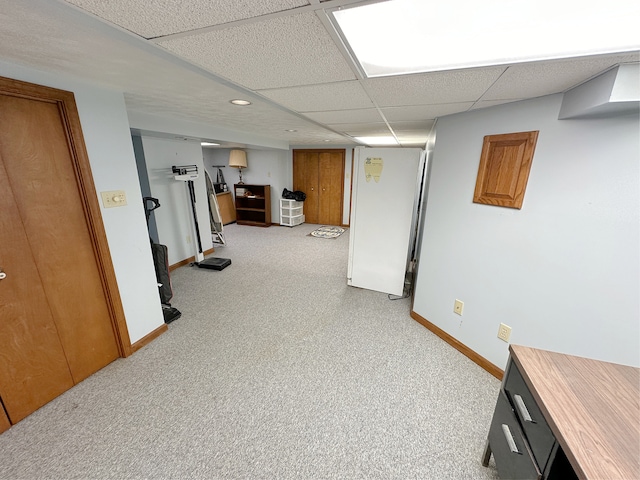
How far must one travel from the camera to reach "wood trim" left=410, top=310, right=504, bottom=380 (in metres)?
1.84

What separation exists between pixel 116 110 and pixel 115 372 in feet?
6.25

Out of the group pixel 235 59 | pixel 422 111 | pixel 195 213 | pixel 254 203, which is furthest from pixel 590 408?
pixel 254 203

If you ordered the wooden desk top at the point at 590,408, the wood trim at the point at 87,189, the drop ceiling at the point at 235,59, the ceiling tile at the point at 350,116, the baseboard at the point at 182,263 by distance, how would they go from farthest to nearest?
the baseboard at the point at 182,263 → the ceiling tile at the point at 350,116 → the wood trim at the point at 87,189 → the drop ceiling at the point at 235,59 → the wooden desk top at the point at 590,408

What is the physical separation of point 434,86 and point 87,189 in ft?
7.24

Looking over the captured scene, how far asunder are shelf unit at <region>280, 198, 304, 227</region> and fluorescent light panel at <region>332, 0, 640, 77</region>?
510 centimetres

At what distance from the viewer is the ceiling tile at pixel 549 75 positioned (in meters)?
0.96

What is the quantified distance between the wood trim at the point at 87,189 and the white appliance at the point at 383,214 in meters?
2.21

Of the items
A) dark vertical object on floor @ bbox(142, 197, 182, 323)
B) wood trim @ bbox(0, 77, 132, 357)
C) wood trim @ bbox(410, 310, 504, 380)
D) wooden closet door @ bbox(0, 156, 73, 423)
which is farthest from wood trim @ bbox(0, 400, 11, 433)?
wood trim @ bbox(410, 310, 504, 380)

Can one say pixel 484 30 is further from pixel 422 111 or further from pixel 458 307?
pixel 458 307

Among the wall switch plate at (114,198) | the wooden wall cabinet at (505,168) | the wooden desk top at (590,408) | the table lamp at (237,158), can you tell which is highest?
the table lamp at (237,158)

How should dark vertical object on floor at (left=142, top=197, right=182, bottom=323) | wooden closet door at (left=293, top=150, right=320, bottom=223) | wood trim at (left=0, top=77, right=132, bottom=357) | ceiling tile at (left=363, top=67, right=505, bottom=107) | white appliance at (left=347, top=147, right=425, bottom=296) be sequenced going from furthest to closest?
1. wooden closet door at (left=293, top=150, right=320, bottom=223)
2. white appliance at (left=347, top=147, right=425, bottom=296)
3. dark vertical object on floor at (left=142, top=197, right=182, bottom=323)
4. wood trim at (left=0, top=77, right=132, bottom=357)
5. ceiling tile at (left=363, top=67, right=505, bottom=107)

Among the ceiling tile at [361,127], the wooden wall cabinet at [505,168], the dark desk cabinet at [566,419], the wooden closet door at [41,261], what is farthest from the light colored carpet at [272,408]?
the ceiling tile at [361,127]

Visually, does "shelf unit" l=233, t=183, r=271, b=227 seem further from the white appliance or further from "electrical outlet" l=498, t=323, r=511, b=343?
"electrical outlet" l=498, t=323, r=511, b=343

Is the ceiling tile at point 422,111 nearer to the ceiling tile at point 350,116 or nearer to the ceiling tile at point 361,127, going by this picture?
the ceiling tile at point 350,116
